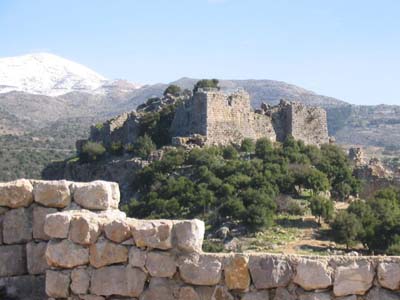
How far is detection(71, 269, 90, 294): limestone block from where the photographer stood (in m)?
4.70

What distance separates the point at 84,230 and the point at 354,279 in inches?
74.1

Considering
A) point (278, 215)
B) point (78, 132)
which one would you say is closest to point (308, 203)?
point (278, 215)

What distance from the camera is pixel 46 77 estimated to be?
180 meters

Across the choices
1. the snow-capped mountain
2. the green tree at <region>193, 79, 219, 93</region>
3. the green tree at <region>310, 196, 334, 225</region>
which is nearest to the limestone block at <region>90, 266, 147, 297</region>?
the green tree at <region>310, 196, 334, 225</region>

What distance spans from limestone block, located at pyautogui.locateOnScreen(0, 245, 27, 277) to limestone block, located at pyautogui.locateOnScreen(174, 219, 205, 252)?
1.74 meters

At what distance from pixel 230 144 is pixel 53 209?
1217 inches

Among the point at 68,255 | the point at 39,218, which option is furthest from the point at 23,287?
the point at 68,255

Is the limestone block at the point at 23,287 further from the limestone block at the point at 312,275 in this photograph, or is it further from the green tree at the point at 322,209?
the green tree at the point at 322,209

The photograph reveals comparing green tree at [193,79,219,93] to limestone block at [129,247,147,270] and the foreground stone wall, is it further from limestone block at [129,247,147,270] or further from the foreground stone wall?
limestone block at [129,247,147,270]

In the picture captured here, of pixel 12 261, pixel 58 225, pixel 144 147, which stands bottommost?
pixel 144 147

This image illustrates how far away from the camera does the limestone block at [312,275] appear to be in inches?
162

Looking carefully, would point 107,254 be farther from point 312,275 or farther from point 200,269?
point 312,275

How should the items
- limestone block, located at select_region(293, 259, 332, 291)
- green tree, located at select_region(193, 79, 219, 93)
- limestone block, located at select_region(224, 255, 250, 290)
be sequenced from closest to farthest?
limestone block, located at select_region(293, 259, 332, 291)
limestone block, located at select_region(224, 255, 250, 290)
green tree, located at select_region(193, 79, 219, 93)

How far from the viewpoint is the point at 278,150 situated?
116 ft
